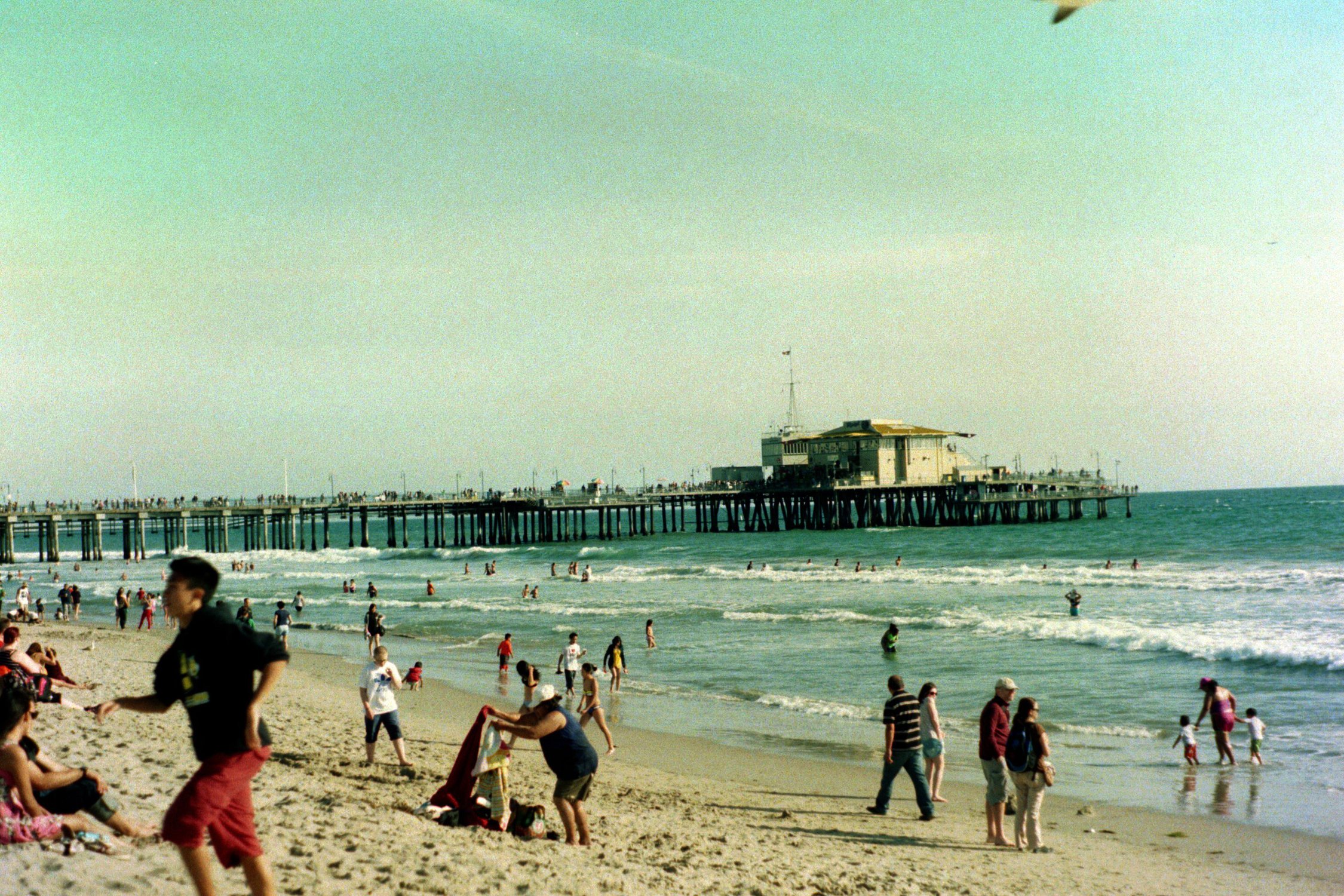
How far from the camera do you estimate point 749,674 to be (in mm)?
18719

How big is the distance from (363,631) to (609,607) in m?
7.76

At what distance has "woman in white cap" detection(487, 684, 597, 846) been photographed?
6.72 meters

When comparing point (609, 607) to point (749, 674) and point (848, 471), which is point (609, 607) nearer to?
point (749, 674)

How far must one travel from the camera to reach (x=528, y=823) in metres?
7.23

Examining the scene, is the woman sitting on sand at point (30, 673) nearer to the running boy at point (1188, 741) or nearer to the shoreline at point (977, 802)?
the shoreline at point (977, 802)

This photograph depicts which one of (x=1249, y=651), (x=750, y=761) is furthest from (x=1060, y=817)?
(x=1249, y=651)

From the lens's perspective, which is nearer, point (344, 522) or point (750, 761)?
point (750, 761)

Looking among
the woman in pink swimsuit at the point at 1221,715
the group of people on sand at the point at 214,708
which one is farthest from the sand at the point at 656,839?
the woman in pink swimsuit at the point at 1221,715

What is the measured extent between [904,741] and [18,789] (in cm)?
630

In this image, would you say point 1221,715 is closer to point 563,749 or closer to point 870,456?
point 563,749

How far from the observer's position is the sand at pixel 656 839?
5898 mm

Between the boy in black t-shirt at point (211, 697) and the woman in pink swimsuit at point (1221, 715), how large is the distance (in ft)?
35.2

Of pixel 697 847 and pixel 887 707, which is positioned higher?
pixel 887 707

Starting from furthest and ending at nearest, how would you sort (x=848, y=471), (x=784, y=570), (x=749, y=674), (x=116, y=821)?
(x=848, y=471) → (x=784, y=570) → (x=749, y=674) → (x=116, y=821)
